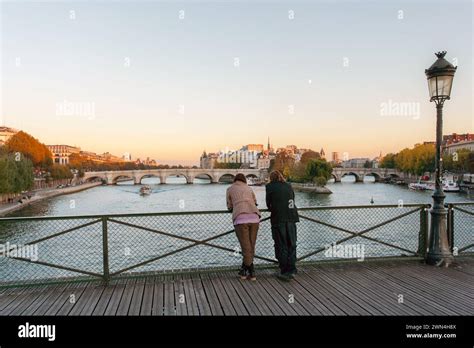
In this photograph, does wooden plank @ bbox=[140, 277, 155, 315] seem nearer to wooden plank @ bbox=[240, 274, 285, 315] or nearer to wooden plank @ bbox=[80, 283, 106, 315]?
wooden plank @ bbox=[80, 283, 106, 315]

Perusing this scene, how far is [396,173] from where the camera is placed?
436 ft

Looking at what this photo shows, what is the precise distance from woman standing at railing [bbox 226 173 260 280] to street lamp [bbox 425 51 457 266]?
161 inches

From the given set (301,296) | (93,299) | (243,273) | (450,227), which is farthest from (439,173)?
(93,299)

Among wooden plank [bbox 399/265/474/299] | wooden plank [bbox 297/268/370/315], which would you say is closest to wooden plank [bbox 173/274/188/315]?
wooden plank [bbox 297/268/370/315]

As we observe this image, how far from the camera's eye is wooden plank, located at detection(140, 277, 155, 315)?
209 inches

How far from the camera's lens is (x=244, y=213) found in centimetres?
650

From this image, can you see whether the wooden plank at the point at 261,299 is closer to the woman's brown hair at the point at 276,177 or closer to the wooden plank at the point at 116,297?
the woman's brown hair at the point at 276,177

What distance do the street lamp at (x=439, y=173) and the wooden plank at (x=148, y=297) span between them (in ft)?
18.9

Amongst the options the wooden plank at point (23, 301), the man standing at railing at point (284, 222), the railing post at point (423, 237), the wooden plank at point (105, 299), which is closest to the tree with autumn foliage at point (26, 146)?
the wooden plank at point (23, 301)

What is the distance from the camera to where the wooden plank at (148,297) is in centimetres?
532

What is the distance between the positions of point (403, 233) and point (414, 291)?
22930mm

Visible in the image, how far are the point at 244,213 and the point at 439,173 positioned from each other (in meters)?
4.65

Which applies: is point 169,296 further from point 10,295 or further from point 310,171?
point 310,171
